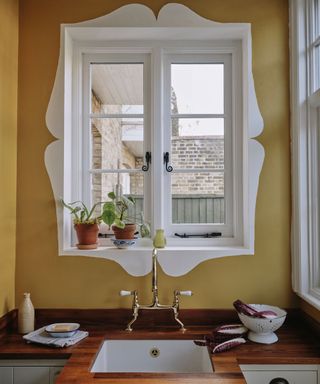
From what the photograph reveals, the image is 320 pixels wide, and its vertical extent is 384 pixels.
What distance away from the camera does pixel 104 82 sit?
222cm

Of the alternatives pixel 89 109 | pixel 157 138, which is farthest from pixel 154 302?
pixel 89 109

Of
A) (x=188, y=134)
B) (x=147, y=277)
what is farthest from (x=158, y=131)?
(x=147, y=277)

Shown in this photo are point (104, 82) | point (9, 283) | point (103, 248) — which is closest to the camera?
point (9, 283)

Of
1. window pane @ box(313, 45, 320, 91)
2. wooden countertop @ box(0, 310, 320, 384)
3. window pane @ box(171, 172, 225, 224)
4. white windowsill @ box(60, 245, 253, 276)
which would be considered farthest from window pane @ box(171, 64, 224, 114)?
wooden countertop @ box(0, 310, 320, 384)

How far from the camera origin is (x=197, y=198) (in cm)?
217

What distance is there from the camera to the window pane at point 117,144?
7.18ft

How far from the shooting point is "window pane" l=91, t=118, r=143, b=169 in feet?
7.18

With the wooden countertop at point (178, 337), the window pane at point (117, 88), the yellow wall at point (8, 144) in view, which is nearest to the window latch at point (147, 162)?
the window pane at point (117, 88)

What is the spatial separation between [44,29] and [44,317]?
5.15ft

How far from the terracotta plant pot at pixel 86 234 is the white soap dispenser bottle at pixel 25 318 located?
0.39 metres

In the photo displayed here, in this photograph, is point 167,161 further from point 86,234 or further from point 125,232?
point 86,234

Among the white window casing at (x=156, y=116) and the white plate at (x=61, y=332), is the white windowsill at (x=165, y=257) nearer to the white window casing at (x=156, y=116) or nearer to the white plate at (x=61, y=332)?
the white window casing at (x=156, y=116)

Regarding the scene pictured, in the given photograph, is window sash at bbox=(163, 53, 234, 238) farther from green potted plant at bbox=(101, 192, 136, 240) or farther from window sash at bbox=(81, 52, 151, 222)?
green potted plant at bbox=(101, 192, 136, 240)

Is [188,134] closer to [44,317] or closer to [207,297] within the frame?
[207,297]
